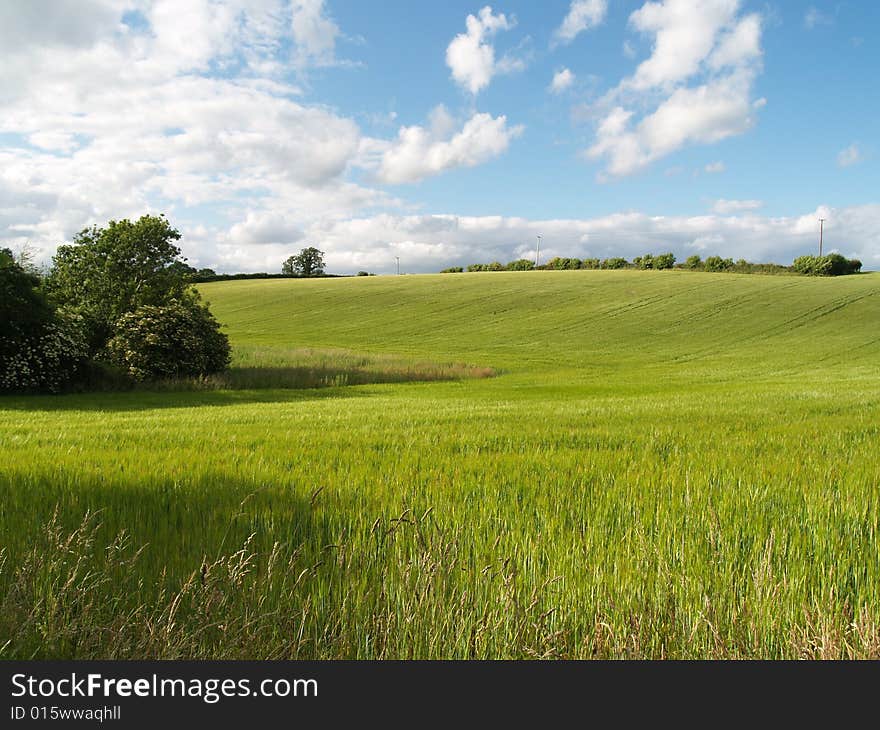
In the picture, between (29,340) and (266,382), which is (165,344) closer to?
(266,382)

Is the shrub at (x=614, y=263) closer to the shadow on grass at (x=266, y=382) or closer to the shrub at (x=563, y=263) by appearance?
the shrub at (x=563, y=263)

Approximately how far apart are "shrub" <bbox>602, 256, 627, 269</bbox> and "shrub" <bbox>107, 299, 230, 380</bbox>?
347ft

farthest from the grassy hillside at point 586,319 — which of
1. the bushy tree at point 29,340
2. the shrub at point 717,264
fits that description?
the bushy tree at point 29,340

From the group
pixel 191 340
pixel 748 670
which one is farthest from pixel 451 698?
pixel 191 340

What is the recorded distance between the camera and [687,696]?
244 cm

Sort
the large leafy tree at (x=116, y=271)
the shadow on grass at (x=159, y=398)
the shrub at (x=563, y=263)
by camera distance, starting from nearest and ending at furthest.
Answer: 1. the shadow on grass at (x=159, y=398)
2. the large leafy tree at (x=116, y=271)
3. the shrub at (x=563, y=263)

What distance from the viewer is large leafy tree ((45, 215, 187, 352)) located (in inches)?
1206

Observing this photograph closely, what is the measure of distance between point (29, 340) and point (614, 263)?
11468 centimetres

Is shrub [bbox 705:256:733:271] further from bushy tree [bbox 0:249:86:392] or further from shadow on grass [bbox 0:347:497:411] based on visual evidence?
bushy tree [bbox 0:249:86:392]

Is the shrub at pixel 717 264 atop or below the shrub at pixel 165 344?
atop

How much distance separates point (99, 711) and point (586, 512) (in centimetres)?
353

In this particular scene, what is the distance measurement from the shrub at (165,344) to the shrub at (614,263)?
105897mm

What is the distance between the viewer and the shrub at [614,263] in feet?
403

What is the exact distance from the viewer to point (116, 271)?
3116 centimetres
